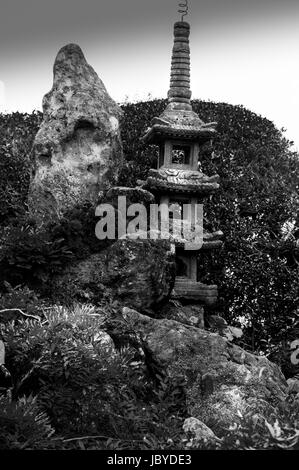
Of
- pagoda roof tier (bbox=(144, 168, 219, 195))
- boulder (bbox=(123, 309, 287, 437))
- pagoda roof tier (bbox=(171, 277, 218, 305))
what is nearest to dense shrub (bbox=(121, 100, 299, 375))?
pagoda roof tier (bbox=(171, 277, 218, 305))

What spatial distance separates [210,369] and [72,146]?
19.8 ft

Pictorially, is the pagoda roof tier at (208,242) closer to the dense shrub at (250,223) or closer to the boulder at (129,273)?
the dense shrub at (250,223)

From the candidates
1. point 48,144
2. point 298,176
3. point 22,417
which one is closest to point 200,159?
point 298,176

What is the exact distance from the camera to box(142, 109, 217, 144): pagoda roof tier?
12.8m

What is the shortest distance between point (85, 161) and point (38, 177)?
2.51ft

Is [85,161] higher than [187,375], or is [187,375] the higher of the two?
[85,161]

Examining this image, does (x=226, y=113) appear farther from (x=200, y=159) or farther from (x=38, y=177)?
(x=38, y=177)

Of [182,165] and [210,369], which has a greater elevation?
[182,165]

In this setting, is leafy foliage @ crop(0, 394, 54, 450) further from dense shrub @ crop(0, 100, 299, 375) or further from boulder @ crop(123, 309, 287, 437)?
dense shrub @ crop(0, 100, 299, 375)

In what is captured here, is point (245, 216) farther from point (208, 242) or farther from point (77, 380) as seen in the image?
point (77, 380)

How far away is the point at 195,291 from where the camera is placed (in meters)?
12.8

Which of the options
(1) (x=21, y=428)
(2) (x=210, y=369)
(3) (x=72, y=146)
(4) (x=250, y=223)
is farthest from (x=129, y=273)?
(4) (x=250, y=223)
